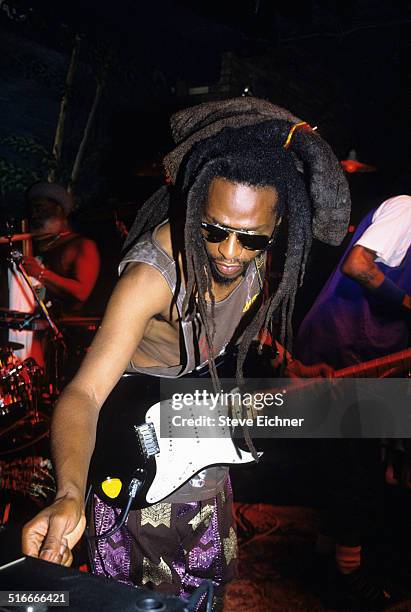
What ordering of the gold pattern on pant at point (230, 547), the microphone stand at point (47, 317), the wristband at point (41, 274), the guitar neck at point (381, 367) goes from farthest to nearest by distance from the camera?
the wristband at point (41, 274) < the microphone stand at point (47, 317) < the guitar neck at point (381, 367) < the gold pattern on pant at point (230, 547)

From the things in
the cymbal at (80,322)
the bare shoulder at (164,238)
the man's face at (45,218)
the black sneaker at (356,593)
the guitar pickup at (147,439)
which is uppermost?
the bare shoulder at (164,238)

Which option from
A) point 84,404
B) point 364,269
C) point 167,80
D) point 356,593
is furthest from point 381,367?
point 167,80

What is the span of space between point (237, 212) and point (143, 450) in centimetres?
97

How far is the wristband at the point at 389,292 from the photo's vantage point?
3.99 metres

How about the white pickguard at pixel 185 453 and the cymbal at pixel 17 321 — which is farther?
the cymbal at pixel 17 321

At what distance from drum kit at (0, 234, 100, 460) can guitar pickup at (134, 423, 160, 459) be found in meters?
2.68

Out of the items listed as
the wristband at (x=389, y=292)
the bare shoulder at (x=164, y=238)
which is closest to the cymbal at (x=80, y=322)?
the wristband at (x=389, y=292)

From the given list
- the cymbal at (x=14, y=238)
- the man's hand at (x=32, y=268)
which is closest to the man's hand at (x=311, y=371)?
the man's hand at (x=32, y=268)

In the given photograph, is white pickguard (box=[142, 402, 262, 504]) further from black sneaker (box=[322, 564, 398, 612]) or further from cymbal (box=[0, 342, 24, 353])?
cymbal (box=[0, 342, 24, 353])

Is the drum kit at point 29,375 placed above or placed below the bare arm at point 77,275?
below

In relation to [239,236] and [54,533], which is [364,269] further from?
[54,533]

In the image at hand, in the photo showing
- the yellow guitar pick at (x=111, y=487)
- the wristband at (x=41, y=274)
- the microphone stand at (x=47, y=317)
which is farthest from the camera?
the wristband at (x=41, y=274)

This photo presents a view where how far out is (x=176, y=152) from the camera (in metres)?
2.08

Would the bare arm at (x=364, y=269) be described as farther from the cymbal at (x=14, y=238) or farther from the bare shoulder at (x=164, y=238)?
the cymbal at (x=14, y=238)
